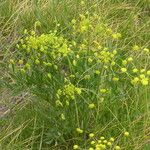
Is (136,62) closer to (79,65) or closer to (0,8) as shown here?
(79,65)

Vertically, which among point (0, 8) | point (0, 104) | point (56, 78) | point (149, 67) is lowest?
point (149, 67)

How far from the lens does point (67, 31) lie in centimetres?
291

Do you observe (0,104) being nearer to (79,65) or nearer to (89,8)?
(79,65)

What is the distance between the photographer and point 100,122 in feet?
7.29

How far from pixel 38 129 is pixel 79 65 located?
15.3 inches

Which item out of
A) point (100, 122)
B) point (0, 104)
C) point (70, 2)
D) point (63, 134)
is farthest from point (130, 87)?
point (70, 2)

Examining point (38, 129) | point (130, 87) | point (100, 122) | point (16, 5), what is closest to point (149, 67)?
point (130, 87)

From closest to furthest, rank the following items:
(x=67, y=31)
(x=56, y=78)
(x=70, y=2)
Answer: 1. (x=56, y=78)
2. (x=67, y=31)
3. (x=70, y=2)

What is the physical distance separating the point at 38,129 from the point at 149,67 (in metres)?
0.77

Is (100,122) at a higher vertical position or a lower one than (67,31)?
lower

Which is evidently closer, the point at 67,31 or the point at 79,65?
the point at 79,65

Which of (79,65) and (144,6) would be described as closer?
(79,65)

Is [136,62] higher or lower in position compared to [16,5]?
lower

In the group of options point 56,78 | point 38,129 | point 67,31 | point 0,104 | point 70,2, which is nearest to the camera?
point 56,78
